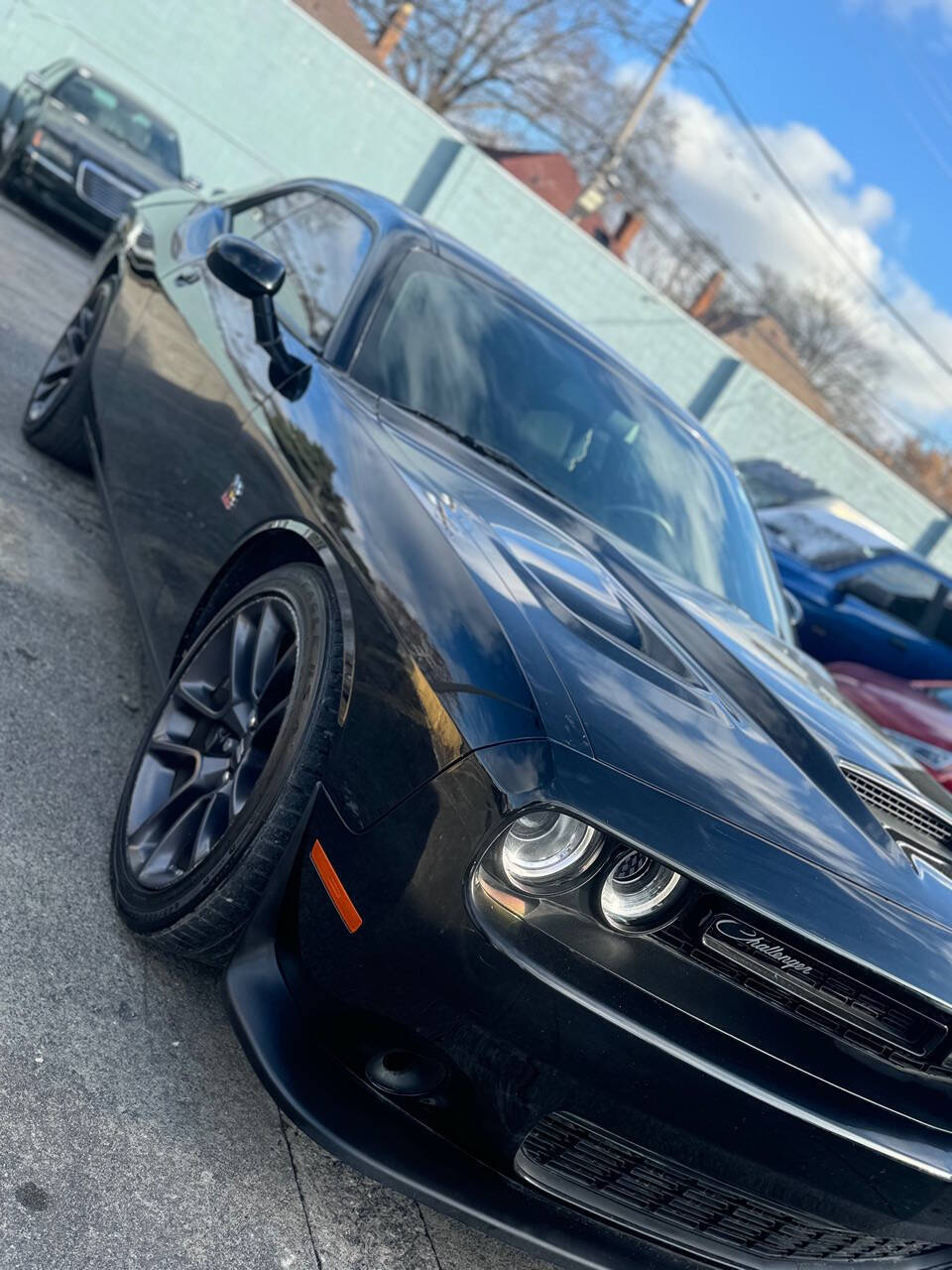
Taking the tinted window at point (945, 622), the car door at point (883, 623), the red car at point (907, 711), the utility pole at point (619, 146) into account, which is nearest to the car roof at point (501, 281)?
the red car at point (907, 711)

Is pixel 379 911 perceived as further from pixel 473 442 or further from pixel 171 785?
pixel 473 442

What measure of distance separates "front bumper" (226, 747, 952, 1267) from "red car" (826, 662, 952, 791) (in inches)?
200

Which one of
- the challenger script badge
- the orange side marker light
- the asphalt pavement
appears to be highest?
the challenger script badge

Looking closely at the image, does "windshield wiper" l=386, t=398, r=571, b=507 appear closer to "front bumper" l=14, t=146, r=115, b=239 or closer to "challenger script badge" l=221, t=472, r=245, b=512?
"challenger script badge" l=221, t=472, r=245, b=512

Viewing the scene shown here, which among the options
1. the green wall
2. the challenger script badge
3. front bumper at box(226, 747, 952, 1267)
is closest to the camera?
front bumper at box(226, 747, 952, 1267)

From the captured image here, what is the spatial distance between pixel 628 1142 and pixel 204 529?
175 centimetres

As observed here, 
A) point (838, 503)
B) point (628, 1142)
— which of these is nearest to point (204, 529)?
point (628, 1142)

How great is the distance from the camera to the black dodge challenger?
5.93 ft

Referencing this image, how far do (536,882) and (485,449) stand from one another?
59.9 inches

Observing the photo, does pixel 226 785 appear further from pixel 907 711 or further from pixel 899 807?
pixel 907 711

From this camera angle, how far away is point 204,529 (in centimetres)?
303

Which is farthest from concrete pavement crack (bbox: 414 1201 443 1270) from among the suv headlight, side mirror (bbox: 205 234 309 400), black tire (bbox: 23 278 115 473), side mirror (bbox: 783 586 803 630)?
the suv headlight

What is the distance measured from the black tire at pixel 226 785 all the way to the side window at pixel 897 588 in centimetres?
774

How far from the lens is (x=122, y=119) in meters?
12.2
